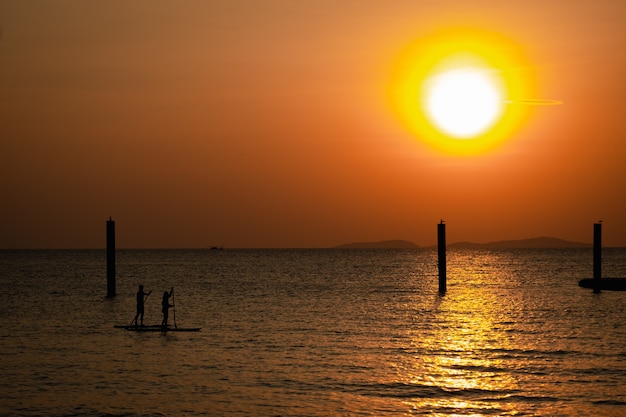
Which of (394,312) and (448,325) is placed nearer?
(448,325)

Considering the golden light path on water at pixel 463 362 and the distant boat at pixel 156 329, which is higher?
the distant boat at pixel 156 329

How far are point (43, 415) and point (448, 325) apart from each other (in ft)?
97.2

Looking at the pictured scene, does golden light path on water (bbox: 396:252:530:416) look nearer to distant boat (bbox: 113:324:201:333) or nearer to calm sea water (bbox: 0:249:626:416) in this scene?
calm sea water (bbox: 0:249:626:416)

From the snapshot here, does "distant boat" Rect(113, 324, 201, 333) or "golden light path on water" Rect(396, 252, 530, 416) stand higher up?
"distant boat" Rect(113, 324, 201, 333)

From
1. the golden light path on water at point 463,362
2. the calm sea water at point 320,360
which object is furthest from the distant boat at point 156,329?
the golden light path on water at point 463,362

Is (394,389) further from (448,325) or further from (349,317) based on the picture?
(349,317)

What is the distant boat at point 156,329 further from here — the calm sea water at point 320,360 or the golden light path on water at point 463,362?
the golden light path on water at point 463,362

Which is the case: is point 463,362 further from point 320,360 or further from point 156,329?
point 156,329

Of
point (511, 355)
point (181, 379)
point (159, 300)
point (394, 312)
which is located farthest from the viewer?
point (159, 300)

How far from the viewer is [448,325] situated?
49.8 meters

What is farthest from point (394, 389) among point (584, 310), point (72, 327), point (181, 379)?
point (584, 310)

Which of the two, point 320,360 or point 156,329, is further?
point 156,329

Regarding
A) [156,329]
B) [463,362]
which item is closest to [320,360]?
[463,362]

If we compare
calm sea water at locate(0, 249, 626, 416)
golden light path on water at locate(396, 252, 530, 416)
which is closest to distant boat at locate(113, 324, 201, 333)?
calm sea water at locate(0, 249, 626, 416)
